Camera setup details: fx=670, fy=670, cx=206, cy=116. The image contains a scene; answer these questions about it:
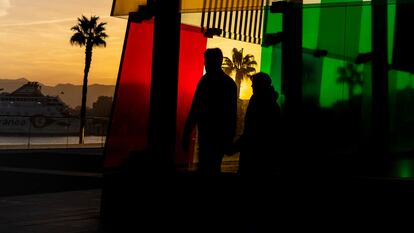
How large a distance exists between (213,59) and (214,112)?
1.95 feet

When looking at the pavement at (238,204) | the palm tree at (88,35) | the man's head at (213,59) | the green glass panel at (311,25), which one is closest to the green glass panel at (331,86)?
the green glass panel at (311,25)

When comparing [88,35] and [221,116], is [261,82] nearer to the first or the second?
[221,116]

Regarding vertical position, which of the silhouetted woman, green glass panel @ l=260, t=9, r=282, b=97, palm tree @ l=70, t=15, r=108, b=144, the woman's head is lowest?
the silhouetted woman

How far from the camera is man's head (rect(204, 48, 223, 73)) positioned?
7.50 meters

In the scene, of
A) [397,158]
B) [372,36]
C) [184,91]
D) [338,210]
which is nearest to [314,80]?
[372,36]

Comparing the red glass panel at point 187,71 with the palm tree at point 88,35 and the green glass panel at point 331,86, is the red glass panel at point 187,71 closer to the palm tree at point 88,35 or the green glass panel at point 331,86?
the green glass panel at point 331,86

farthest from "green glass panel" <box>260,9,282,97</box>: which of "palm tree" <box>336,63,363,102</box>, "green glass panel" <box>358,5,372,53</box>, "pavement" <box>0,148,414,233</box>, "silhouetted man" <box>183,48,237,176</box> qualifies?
"silhouetted man" <box>183,48,237,176</box>

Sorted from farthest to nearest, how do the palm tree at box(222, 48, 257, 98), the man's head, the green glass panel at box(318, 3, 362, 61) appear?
the palm tree at box(222, 48, 257, 98)
the green glass panel at box(318, 3, 362, 61)
the man's head

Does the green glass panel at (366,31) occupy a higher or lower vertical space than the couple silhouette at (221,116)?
higher

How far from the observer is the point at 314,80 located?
9.62 m

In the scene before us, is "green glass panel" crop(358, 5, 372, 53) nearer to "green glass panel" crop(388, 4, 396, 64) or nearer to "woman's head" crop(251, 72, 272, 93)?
"green glass panel" crop(388, 4, 396, 64)

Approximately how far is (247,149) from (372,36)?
3.30 meters

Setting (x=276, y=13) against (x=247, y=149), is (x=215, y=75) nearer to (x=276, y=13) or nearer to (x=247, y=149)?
(x=247, y=149)

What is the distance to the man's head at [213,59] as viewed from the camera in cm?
750
